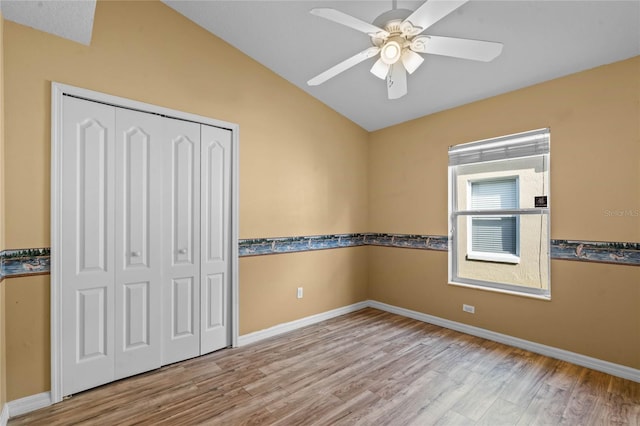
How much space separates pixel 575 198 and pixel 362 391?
2.55 m

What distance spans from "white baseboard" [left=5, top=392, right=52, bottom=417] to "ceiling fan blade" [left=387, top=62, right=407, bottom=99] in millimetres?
3309

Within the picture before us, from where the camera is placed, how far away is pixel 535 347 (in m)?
2.98

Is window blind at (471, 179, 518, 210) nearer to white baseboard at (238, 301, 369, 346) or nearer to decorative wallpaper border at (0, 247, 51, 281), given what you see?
white baseboard at (238, 301, 369, 346)

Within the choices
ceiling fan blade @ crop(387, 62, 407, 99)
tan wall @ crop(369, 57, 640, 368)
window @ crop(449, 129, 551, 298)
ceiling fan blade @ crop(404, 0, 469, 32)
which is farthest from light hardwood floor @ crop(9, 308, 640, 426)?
ceiling fan blade @ crop(404, 0, 469, 32)

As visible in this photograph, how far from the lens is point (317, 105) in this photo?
3.93m

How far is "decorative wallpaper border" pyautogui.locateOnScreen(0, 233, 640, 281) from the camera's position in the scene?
2.10 metres

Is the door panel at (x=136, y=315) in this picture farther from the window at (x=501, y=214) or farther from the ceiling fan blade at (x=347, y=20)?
the window at (x=501, y=214)

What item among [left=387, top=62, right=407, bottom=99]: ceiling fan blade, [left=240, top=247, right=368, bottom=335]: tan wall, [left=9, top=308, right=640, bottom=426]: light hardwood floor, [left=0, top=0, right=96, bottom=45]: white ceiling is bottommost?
[left=9, top=308, right=640, bottom=426]: light hardwood floor

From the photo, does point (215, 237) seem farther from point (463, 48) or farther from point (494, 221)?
point (494, 221)

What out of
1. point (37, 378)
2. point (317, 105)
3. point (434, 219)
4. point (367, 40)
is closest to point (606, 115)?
point (434, 219)

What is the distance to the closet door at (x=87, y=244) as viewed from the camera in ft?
7.39

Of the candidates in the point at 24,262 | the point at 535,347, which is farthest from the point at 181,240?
the point at 535,347

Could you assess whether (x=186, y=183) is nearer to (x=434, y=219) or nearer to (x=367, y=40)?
(x=367, y=40)

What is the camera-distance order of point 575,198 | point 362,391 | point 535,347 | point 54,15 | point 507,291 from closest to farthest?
point 54,15, point 362,391, point 575,198, point 535,347, point 507,291
